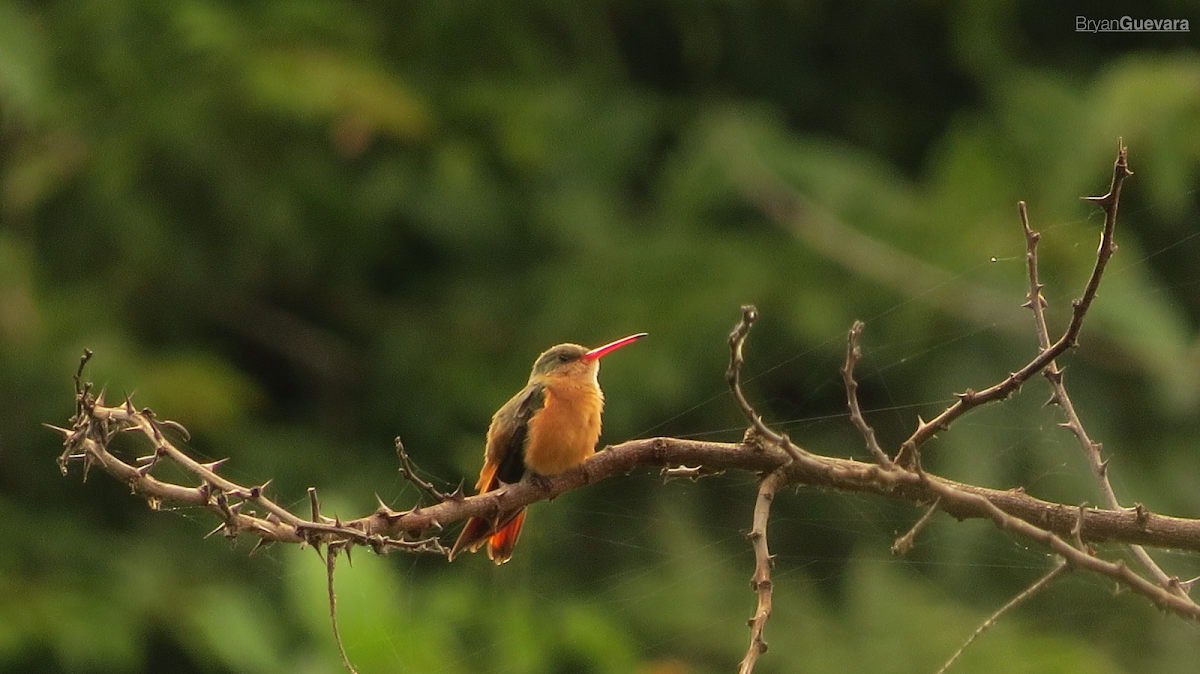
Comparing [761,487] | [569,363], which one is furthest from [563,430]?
[761,487]

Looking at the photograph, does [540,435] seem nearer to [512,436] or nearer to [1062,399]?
[512,436]

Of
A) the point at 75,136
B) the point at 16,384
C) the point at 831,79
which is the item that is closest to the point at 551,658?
the point at 16,384

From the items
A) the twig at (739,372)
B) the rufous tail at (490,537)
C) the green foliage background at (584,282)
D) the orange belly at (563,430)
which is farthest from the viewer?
the green foliage background at (584,282)

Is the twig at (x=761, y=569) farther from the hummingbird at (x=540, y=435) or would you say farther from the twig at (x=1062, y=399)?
the hummingbird at (x=540, y=435)

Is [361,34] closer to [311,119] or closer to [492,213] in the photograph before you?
[311,119]

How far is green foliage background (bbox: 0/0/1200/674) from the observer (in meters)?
6.43

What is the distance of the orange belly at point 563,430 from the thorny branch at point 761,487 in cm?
67

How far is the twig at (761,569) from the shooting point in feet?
6.66

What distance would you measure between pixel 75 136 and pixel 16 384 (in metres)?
1.35

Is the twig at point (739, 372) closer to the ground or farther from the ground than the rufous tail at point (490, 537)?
closer to the ground

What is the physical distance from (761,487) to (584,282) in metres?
5.42

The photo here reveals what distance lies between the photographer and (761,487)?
7.36 feet

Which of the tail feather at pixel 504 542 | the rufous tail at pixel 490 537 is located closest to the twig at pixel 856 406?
the rufous tail at pixel 490 537

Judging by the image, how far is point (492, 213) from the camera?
860 cm
